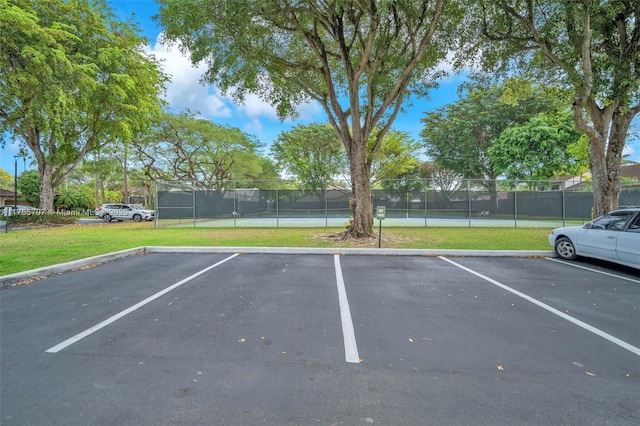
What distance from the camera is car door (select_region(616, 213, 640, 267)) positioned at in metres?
5.83

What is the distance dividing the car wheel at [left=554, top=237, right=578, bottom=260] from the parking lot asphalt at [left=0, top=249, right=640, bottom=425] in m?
2.07

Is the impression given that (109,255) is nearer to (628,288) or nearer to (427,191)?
(628,288)

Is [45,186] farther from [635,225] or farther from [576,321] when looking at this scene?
[635,225]

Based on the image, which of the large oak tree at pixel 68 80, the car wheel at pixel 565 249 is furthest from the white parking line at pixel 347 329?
the large oak tree at pixel 68 80

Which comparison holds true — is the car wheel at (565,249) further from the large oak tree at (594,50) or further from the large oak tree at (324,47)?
the large oak tree at (324,47)

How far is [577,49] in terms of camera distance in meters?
9.59

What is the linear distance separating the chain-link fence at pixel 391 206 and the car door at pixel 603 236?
30.8ft

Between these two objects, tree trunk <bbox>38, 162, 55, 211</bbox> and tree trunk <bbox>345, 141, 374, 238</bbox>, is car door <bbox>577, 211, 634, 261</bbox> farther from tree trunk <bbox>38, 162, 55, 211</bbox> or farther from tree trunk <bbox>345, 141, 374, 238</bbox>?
tree trunk <bbox>38, 162, 55, 211</bbox>

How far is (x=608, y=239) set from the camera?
6426mm

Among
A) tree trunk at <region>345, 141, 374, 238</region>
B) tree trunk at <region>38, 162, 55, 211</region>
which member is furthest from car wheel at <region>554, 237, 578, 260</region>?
tree trunk at <region>38, 162, 55, 211</region>

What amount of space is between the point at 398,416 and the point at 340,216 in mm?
15604

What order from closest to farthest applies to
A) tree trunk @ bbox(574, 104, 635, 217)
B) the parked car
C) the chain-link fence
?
tree trunk @ bbox(574, 104, 635, 217) < the chain-link fence < the parked car

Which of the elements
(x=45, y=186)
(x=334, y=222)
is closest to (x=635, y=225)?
(x=334, y=222)

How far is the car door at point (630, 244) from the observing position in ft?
19.1
